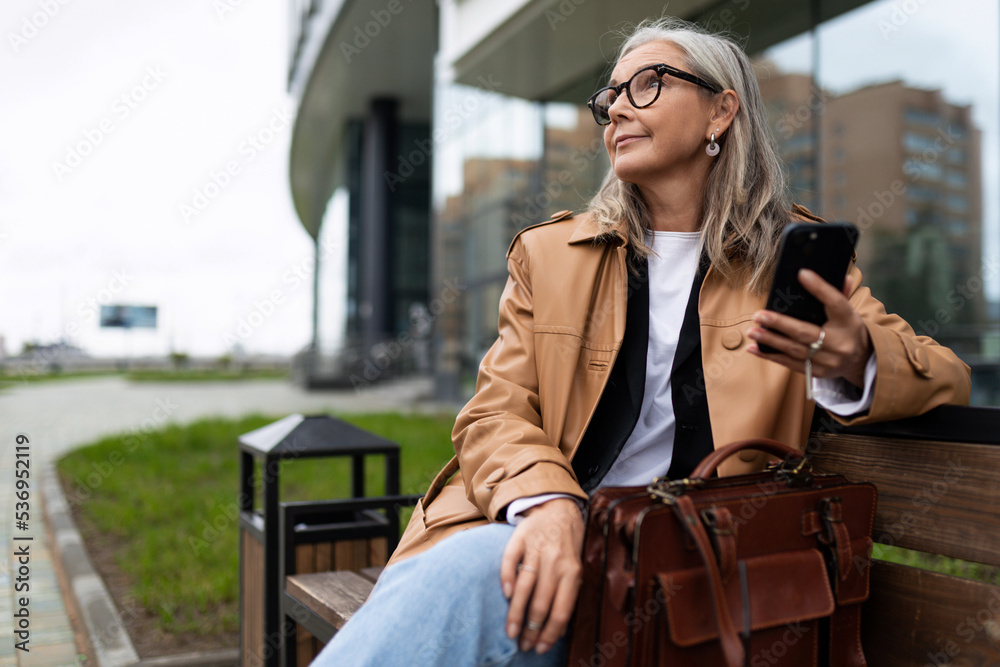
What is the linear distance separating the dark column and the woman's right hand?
24929 mm

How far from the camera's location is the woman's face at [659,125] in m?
1.87

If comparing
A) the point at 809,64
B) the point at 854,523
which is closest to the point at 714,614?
the point at 854,523

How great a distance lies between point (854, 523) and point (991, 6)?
251 inches

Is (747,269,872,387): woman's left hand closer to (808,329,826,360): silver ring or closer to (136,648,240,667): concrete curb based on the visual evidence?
(808,329,826,360): silver ring

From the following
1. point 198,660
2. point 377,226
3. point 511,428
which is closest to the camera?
point 511,428

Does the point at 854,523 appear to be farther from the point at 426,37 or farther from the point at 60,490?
the point at 426,37

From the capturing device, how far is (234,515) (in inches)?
206

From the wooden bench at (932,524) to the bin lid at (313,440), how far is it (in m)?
1.60

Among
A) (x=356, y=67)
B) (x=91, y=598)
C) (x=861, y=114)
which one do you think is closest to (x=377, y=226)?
(x=356, y=67)

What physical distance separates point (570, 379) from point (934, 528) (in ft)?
2.38

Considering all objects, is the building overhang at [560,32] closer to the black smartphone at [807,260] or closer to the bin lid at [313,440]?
the bin lid at [313,440]

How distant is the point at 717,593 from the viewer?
1166mm

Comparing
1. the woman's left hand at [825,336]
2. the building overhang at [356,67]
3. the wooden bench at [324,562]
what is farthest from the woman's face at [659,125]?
the building overhang at [356,67]

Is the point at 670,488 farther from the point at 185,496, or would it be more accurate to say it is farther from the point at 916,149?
the point at 916,149
